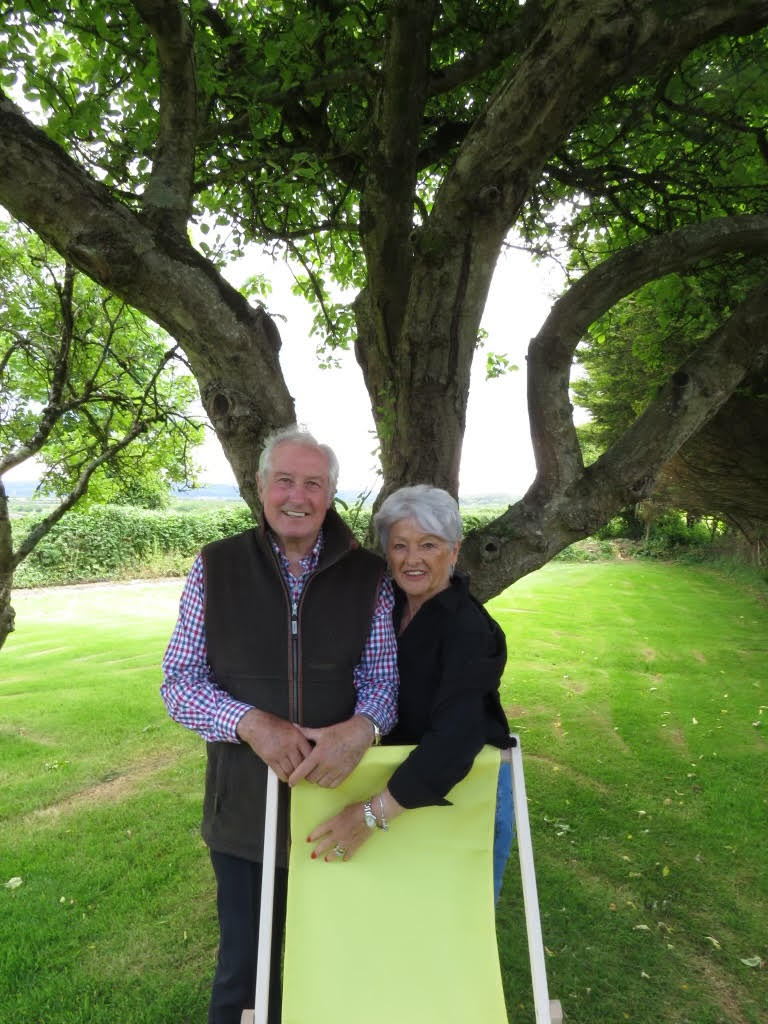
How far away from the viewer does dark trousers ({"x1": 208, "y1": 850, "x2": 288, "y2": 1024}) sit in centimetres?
220

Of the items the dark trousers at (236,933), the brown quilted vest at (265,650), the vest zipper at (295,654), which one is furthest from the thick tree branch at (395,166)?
the dark trousers at (236,933)

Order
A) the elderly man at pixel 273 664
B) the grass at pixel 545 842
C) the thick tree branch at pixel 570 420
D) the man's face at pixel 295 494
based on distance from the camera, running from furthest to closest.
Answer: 1. the grass at pixel 545 842
2. the thick tree branch at pixel 570 420
3. the man's face at pixel 295 494
4. the elderly man at pixel 273 664

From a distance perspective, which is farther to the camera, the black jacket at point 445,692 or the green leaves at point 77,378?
the green leaves at point 77,378

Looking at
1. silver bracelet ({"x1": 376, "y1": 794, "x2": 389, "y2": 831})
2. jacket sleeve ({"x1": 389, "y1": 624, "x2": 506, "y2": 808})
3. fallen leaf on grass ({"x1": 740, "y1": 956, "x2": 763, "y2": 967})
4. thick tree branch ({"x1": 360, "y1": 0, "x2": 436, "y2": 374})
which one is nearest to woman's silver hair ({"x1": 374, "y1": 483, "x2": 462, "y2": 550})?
jacket sleeve ({"x1": 389, "y1": 624, "x2": 506, "y2": 808})

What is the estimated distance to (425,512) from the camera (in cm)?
228

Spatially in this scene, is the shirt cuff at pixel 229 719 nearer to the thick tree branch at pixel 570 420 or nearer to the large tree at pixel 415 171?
the large tree at pixel 415 171

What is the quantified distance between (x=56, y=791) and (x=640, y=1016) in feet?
15.5

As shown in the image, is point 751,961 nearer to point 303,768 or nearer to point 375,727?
point 375,727

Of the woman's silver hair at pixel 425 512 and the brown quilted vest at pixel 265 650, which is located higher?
the woman's silver hair at pixel 425 512

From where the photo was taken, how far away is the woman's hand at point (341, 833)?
208 cm

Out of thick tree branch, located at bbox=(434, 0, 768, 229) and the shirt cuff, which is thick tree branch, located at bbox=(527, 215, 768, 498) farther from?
the shirt cuff

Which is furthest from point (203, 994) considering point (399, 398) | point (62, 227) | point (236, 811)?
point (62, 227)

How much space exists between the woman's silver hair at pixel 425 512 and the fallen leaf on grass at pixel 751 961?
3088 mm

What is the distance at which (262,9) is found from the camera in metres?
4.49
